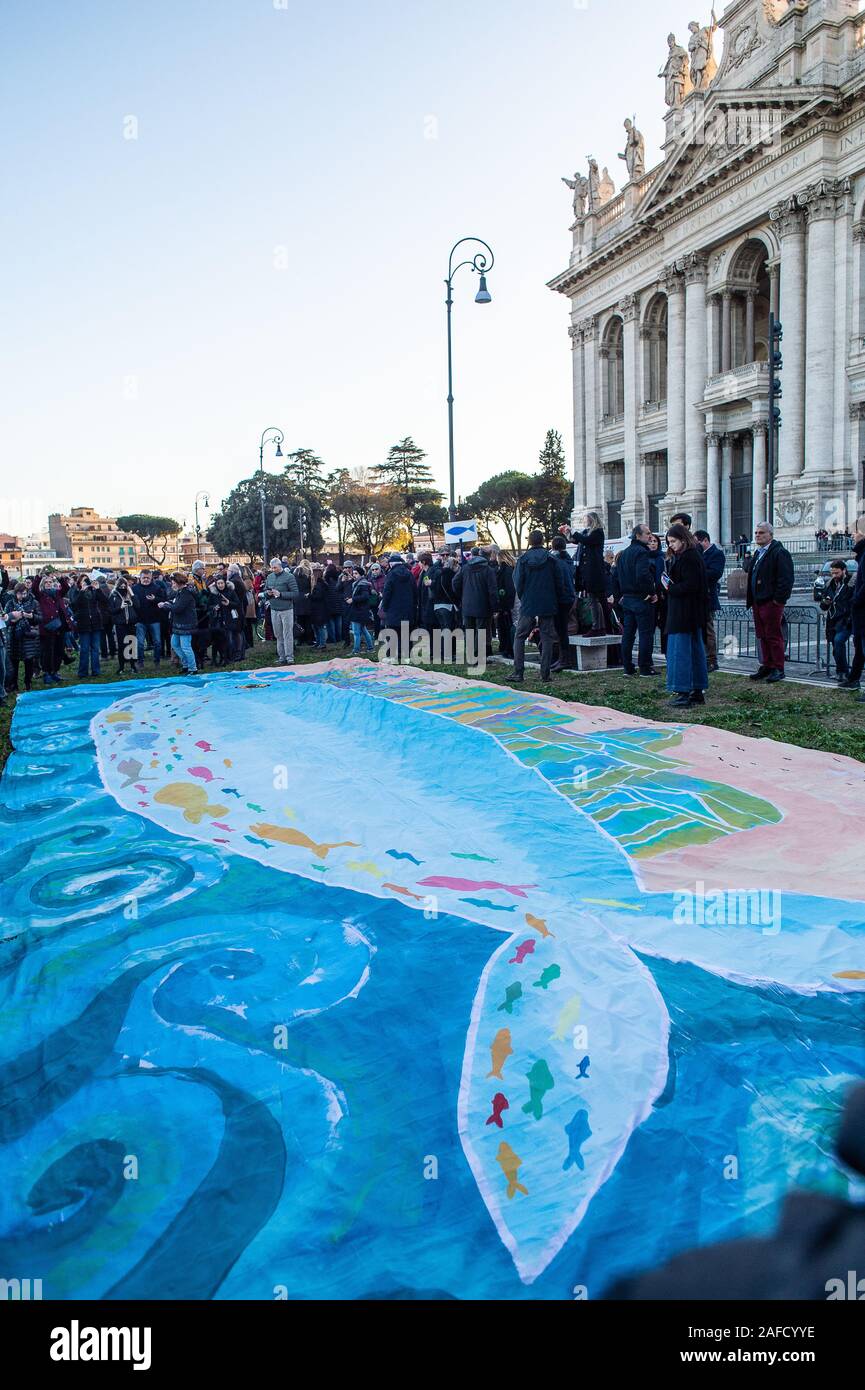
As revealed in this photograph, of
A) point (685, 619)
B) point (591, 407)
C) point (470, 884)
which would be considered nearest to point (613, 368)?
point (591, 407)

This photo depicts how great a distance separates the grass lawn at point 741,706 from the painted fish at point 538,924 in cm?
423

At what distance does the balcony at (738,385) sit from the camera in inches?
1352

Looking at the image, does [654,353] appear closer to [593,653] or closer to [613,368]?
[613,368]

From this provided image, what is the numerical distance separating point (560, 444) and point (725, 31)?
51.5 m

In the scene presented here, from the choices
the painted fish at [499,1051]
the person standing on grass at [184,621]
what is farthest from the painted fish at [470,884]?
the person standing on grass at [184,621]

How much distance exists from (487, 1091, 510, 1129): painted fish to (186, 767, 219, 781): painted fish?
16.0 feet

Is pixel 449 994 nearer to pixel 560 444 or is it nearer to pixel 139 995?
pixel 139 995

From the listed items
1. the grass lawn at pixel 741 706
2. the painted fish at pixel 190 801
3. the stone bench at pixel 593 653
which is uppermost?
the stone bench at pixel 593 653

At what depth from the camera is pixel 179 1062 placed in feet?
10.6

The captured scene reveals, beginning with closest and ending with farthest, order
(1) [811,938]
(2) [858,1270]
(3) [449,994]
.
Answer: (2) [858,1270], (3) [449,994], (1) [811,938]

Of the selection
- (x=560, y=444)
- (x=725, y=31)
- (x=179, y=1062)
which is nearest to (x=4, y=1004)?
(x=179, y=1062)

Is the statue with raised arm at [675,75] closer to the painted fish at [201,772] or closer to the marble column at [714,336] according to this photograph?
the marble column at [714,336]

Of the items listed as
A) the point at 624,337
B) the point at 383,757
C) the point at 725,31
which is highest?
the point at 725,31

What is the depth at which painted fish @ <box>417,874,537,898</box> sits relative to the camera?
15.5ft
